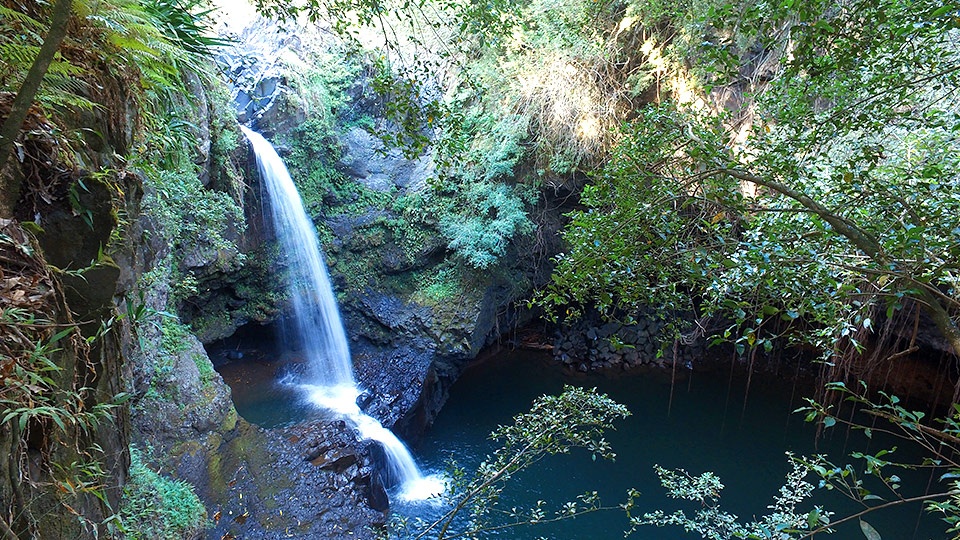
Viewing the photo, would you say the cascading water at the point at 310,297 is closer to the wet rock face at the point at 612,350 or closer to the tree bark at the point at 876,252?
the wet rock face at the point at 612,350

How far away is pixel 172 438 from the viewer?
5.11m

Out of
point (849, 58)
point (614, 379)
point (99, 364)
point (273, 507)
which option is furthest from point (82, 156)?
point (614, 379)

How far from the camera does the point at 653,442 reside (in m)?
8.32

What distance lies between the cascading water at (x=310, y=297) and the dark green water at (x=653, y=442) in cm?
182

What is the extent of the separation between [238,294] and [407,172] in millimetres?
3991

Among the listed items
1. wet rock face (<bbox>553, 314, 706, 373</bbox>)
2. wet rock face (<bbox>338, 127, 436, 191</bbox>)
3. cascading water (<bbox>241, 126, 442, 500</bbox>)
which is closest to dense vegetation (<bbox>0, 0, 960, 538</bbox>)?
cascading water (<bbox>241, 126, 442, 500</bbox>)

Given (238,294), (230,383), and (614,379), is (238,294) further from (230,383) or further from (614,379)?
(614,379)

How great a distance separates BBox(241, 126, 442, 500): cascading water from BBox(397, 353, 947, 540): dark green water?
1.82 m

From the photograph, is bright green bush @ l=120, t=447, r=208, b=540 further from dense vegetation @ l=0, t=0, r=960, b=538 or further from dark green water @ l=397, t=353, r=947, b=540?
dark green water @ l=397, t=353, r=947, b=540

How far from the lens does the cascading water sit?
8.35m

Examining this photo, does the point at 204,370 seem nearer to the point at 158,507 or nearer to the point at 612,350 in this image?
the point at 158,507

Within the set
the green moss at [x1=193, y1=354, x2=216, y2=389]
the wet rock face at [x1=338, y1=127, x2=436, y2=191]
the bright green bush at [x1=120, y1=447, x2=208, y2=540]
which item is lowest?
the bright green bush at [x1=120, y1=447, x2=208, y2=540]

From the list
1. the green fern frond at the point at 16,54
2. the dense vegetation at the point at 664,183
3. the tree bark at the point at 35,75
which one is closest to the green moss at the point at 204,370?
the dense vegetation at the point at 664,183

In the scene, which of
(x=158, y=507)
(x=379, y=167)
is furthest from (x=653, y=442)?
(x=379, y=167)
